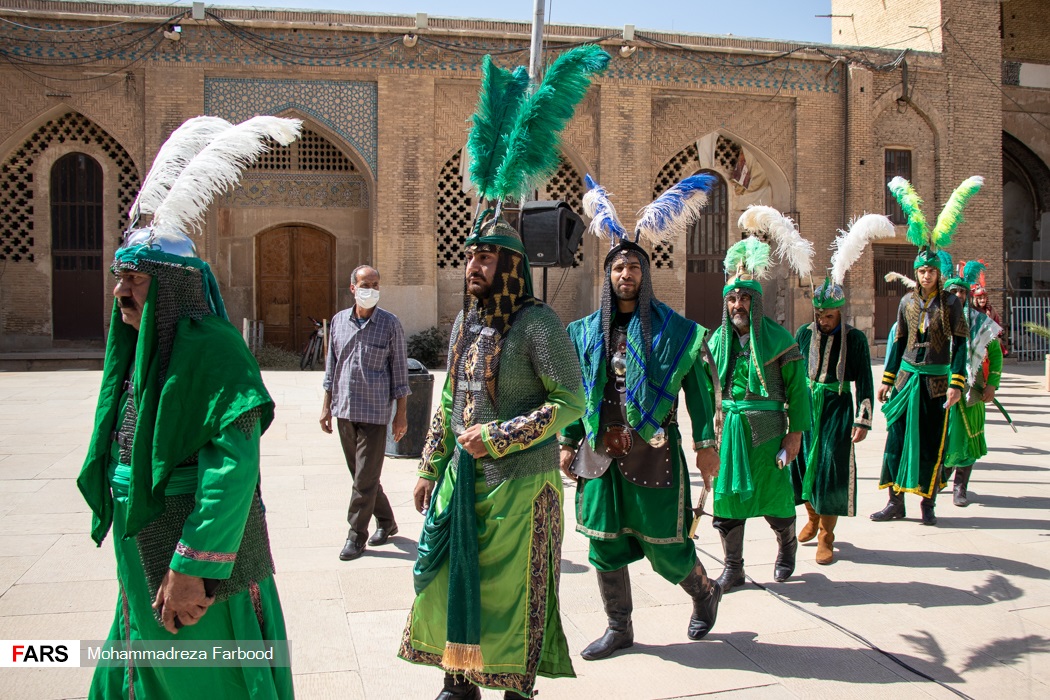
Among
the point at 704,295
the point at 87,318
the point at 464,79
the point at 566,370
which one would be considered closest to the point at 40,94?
the point at 87,318

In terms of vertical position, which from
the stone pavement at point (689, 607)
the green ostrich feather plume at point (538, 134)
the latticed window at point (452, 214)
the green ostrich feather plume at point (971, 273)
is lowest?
the stone pavement at point (689, 607)

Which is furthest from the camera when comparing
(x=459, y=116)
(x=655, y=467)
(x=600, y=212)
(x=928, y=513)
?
(x=459, y=116)

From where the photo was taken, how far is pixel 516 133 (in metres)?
3.25

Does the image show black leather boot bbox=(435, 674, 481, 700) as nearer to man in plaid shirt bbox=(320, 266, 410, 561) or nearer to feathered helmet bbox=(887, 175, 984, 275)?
man in plaid shirt bbox=(320, 266, 410, 561)

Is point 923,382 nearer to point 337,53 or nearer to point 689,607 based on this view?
point 689,607

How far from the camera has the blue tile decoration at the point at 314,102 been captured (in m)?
17.2

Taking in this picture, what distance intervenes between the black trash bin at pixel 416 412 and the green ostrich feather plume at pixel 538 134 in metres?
4.74

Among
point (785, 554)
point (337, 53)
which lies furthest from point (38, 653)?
point (337, 53)

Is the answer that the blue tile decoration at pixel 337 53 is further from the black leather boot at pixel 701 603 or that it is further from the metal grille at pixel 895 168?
the black leather boot at pixel 701 603

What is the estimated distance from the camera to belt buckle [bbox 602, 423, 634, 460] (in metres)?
3.63

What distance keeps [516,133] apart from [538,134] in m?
0.09

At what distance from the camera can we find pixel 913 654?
368 centimetres

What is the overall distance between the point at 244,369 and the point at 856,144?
786 inches

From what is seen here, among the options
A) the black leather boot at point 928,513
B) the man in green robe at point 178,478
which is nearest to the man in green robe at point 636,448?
the man in green robe at point 178,478
